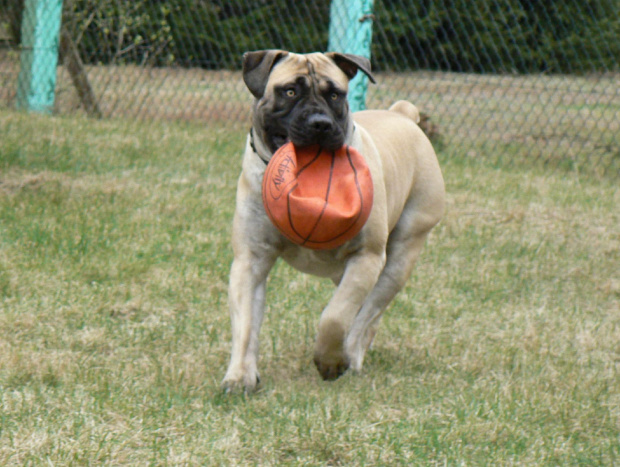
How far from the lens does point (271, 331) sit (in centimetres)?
436

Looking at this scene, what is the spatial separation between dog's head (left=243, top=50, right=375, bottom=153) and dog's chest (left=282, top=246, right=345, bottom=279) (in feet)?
1.46

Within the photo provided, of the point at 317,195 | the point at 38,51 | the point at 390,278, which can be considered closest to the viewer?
the point at 317,195

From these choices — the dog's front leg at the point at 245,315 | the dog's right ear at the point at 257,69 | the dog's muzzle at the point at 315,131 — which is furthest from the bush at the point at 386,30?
the dog's muzzle at the point at 315,131

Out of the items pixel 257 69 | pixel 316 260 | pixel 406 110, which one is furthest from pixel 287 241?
pixel 406 110

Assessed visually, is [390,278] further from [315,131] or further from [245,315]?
[315,131]

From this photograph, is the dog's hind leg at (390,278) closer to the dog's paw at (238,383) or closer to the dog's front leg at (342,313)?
the dog's front leg at (342,313)

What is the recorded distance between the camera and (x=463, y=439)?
3.10 metres

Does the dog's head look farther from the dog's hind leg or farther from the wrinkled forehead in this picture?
the dog's hind leg

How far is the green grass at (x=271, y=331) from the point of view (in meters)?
3.02

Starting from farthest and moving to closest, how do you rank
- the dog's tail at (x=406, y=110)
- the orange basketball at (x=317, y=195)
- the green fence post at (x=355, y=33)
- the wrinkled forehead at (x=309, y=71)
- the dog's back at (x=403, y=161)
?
the green fence post at (x=355, y=33) → the dog's tail at (x=406, y=110) → the dog's back at (x=403, y=161) → the wrinkled forehead at (x=309, y=71) → the orange basketball at (x=317, y=195)

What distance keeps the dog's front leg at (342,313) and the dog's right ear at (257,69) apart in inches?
31.9

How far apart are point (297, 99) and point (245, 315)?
89 centimetres

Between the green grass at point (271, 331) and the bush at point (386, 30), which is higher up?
the green grass at point (271, 331)

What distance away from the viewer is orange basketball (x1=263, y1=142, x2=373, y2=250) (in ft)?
10.9
